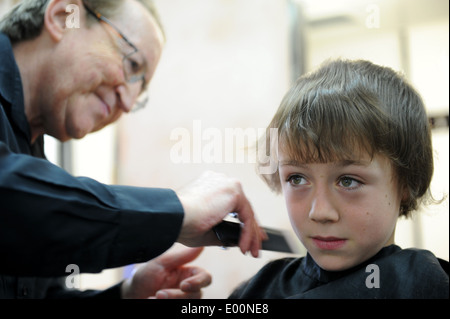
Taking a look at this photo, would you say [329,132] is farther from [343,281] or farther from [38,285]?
[38,285]

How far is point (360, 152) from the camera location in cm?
77

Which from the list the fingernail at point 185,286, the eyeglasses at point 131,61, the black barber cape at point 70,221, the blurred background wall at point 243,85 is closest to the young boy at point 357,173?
the blurred background wall at point 243,85

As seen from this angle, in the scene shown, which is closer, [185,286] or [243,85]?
[185,286]

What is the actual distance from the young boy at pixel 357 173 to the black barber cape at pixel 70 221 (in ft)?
0.84

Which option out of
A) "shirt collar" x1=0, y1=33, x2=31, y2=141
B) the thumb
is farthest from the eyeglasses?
the thumb

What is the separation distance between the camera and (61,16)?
1.21 m

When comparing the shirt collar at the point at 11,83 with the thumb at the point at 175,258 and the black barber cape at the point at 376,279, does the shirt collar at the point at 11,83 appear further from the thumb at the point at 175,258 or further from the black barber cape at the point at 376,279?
the black barber cape at the point at 376,279

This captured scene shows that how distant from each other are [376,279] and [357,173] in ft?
0.64

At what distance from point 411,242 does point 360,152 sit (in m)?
0.38

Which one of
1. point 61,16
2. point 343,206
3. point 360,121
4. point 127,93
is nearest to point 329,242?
point 343,206

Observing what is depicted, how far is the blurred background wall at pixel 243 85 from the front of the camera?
1.06 meters

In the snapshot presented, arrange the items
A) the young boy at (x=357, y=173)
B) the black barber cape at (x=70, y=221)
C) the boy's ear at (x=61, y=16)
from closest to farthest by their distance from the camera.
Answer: the black barber cape at (x=70, y=221)
the young boy at (x=357, y=173)
the boy's ear at (x=61, y=16)

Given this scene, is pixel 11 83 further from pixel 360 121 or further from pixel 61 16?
pixel 360 121
